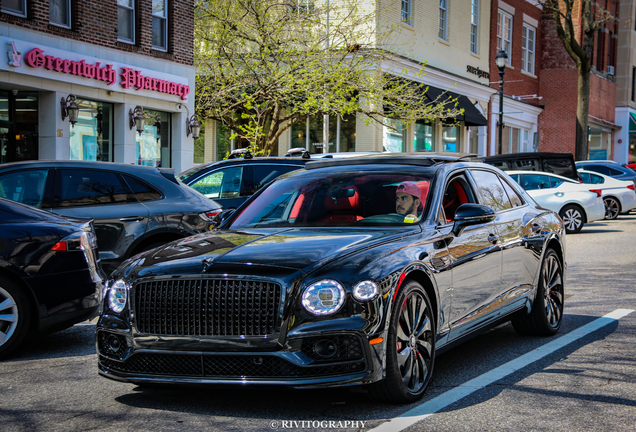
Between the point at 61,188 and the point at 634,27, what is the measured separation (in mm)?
58993

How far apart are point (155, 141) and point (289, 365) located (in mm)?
19154

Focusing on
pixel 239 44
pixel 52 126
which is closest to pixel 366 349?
pixel 52 126

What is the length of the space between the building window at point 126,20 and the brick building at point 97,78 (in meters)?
0.03

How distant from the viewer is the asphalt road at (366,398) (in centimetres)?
468

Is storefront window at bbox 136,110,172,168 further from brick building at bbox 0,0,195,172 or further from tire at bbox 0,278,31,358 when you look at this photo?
tire at bbox 0,278,31,358

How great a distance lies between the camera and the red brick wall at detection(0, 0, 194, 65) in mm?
18422

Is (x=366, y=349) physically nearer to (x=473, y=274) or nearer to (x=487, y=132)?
(x=473, y=274)

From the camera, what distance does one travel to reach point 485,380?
18.9ft

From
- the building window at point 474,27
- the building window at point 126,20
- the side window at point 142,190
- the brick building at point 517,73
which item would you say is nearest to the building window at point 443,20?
the building window at point 474,27

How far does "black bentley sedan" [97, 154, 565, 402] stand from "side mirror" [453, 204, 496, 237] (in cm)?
1

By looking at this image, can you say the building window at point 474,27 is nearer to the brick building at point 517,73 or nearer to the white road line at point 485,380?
the brick building at point 517,73

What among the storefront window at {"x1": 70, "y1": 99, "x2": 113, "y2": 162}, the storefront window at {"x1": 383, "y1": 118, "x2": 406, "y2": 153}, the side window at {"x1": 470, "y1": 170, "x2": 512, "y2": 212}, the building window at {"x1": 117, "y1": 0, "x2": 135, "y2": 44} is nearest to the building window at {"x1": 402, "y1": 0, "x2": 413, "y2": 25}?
the storefront window at {"x1": 383, "y1": 118, "x2": 406, "y2": 153}

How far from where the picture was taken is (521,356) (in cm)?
659

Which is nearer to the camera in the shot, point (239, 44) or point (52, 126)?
point (52, 126)
